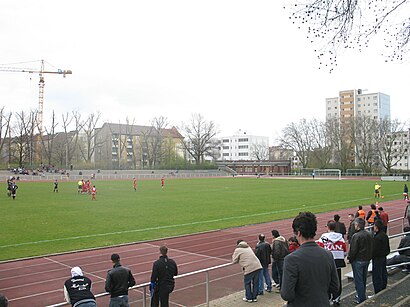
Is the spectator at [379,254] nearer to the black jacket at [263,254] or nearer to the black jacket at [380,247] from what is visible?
the black jacket at [380,247]

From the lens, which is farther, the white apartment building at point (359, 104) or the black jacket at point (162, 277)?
the white apartment building at point (359, 104)

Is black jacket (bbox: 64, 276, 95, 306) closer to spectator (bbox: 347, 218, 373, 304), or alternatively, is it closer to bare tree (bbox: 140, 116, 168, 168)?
spectator (bbox: 347, 218, 373, 304)

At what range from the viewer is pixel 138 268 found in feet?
38.9

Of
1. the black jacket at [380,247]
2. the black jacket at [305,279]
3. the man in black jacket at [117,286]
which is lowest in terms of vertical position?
the man in black jacket at [117,286]

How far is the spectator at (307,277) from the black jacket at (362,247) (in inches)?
158

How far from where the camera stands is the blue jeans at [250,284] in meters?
8.32

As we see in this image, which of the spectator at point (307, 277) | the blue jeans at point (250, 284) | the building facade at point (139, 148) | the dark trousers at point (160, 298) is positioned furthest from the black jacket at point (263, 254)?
the building facade at point (139, 148)

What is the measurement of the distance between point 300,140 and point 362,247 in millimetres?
98113

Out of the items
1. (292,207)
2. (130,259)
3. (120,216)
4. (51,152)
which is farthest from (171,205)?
(51,152)

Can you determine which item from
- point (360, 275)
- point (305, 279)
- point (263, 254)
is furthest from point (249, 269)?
point (305, 279)

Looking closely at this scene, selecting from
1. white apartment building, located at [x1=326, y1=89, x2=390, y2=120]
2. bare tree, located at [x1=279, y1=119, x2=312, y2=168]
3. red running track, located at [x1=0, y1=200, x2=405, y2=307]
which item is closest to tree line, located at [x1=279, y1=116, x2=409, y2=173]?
bare tree, located at [x1=279, y1=119, x2=312, y2=168]

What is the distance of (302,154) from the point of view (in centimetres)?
10256

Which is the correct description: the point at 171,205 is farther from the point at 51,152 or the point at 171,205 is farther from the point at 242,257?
the point at 51,152

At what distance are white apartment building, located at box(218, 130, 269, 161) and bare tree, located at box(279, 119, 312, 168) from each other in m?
33.3
